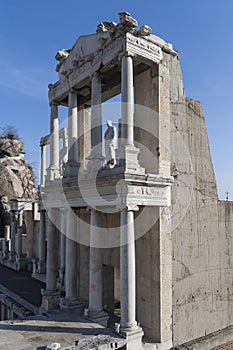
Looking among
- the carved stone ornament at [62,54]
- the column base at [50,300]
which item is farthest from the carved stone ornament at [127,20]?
the column base at [50,300]

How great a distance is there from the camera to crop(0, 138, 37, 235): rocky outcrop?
3672cm

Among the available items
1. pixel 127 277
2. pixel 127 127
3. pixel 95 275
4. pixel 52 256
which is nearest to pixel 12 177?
Result: pixel 52 256

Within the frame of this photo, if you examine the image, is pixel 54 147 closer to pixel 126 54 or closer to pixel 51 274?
pixel 51 274

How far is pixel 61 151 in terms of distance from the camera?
518 inches

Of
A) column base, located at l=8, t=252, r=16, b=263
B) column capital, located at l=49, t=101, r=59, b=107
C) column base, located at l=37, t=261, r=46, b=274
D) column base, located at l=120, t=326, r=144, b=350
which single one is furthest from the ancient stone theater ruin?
column base, located at l=8, t=252, r=16, b=263

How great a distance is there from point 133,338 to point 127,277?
5.42ft

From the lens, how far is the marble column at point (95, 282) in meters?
9.63

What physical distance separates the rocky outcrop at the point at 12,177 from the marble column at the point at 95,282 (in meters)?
26.6

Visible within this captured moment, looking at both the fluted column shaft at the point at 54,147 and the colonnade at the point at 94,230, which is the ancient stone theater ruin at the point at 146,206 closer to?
the colonnade at the point at 94,230

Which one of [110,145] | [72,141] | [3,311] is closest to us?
[110,145]

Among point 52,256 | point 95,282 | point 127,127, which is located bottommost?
point 95,282

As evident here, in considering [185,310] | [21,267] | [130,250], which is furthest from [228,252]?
[21,267]

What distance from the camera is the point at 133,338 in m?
8.40

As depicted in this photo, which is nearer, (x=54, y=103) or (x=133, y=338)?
(x=133, y=338)
